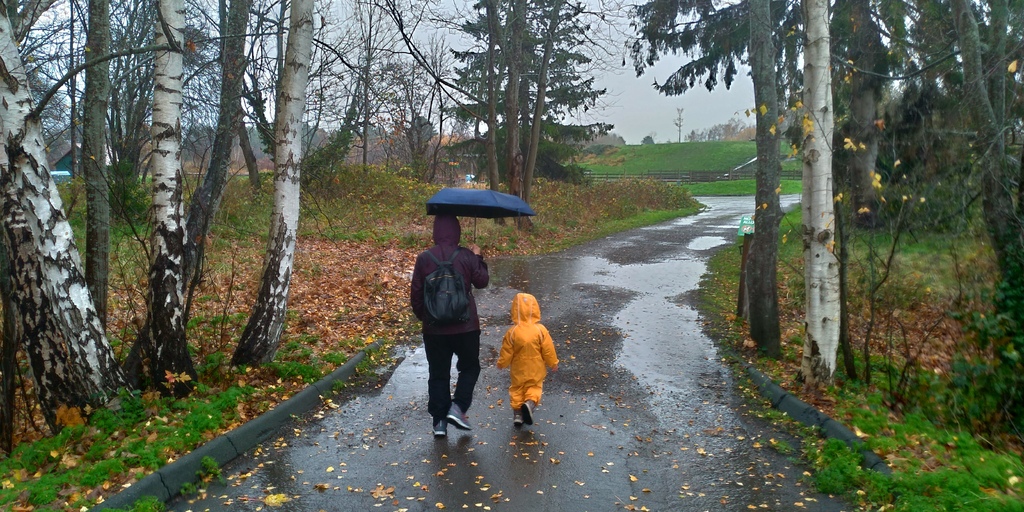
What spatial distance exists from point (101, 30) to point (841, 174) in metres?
8.79

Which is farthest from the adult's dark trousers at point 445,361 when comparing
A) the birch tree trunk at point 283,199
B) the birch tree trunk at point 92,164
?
the birch tree trunk at point 92,164

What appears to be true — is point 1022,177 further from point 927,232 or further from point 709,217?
point 709,217

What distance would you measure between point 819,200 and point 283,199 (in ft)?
17.4

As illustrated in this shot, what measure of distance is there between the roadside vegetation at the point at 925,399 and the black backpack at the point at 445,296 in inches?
118

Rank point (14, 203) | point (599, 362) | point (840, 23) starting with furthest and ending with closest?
point (840, 23) → point (599, 362) → point (14, 203)

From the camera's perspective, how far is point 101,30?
7613 millimetres

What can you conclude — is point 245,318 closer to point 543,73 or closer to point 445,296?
point 445,296

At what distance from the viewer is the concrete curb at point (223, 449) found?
4729 millimetres

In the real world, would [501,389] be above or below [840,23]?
below

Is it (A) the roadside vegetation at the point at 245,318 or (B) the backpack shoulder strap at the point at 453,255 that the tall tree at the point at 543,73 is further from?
(B) the backpack shoulder strap at the point at 453,255

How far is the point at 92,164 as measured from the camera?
7441 mm

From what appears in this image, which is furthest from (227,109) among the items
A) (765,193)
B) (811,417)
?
(811,417)

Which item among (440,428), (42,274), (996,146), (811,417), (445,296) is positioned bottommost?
(811,417)

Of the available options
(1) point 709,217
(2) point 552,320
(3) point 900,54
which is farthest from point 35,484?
(1) point 709,217
